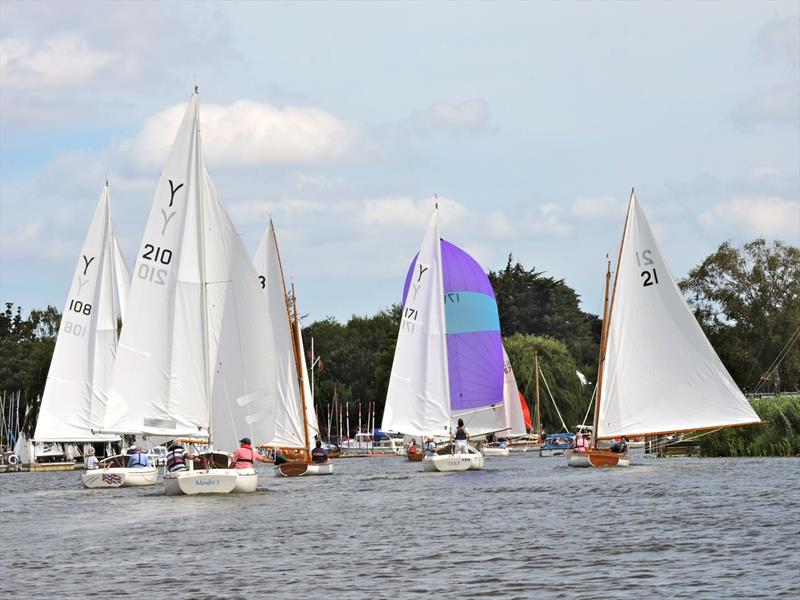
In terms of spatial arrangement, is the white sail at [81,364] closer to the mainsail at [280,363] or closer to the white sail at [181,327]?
the mainsail at [280,363]

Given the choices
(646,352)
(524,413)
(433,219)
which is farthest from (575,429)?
(646,352)

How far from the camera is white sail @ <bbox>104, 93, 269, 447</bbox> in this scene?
170 ft

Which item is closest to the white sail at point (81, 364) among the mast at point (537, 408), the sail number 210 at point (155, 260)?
the sail number 210 at point (155, 260)

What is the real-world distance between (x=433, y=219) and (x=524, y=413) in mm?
48032

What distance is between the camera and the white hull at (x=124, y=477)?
5878cm

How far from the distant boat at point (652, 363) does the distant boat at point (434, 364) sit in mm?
9909

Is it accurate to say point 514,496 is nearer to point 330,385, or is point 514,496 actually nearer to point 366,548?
point 366,548

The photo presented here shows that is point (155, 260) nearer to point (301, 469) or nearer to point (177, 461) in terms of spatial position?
point (177, 461)

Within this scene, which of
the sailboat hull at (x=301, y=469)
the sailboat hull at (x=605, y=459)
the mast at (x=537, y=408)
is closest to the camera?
the sailboat hull at (x=605, y=459)

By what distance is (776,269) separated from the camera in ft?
355

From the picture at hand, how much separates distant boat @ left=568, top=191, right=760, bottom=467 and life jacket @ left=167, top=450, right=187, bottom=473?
56.8 feet

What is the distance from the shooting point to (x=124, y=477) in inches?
2318

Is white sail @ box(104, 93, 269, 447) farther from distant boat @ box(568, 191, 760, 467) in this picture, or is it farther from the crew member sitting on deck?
distant boat @ box(568, 191, 760, 467)

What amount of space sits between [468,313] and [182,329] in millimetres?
30787
